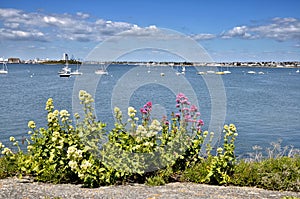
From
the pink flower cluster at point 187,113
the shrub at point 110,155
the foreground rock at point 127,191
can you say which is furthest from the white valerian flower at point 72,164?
the pink flower cluster at point 187,113

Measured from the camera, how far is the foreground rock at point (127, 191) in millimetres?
6562

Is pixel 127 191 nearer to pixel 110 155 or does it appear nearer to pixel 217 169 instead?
pixel 110 155

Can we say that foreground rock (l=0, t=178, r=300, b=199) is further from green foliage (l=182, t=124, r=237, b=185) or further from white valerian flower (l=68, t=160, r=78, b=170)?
white valerian flower (l=68, t=160, r=78, b=170)

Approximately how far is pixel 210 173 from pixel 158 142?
134 centimetres

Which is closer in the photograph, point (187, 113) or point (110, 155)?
point (110, 155)

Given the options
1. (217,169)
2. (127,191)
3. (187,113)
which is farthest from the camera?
(187,113)

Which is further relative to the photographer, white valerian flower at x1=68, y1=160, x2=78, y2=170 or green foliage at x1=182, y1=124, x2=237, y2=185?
green foliage at x1=182, y1=124, x2=237, y2=185

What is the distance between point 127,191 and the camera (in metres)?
6.89

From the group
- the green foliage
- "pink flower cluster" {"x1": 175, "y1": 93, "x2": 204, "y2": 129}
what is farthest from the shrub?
"pink flower cluster" {"x1": 175, "y1": 93, "x2": 204, "y2": 129}

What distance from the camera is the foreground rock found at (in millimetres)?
6562

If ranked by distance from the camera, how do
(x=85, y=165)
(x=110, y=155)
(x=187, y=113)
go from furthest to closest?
(x=187, y=113) < (x=110, y=155) < (x=85, y=165)

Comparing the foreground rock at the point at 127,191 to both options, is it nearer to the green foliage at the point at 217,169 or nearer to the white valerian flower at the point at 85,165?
the green foliage at the point at 217,169

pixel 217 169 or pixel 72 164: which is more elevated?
pixel 72 164

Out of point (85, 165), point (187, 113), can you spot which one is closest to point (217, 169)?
point (187, 113)
